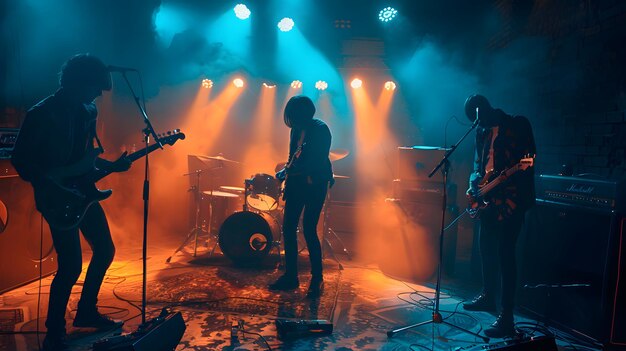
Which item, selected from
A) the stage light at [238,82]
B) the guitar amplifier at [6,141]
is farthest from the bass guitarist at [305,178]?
the stage light at [238,82]

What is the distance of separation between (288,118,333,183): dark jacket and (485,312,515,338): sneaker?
7.48ft

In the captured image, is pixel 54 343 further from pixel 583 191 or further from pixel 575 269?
pixel 583 191

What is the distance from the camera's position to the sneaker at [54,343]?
336 centimetres

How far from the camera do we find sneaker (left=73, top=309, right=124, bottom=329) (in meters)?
3.79

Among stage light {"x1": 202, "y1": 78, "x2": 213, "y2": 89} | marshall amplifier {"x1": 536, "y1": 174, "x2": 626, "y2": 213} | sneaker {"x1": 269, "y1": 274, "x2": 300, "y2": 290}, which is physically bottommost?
sneaker {"x1": 269, "y1": 274, "x2": 300, "y2": 290}

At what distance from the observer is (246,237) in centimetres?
621

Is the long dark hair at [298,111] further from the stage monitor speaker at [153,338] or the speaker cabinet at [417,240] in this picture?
the stage monitor speaker at [153,338]

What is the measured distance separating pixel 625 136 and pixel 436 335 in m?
2.60

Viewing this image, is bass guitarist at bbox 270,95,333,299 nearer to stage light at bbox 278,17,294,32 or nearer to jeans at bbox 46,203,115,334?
jeans at bbox 46,203,115,334

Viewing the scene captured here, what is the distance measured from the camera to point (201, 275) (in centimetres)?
566

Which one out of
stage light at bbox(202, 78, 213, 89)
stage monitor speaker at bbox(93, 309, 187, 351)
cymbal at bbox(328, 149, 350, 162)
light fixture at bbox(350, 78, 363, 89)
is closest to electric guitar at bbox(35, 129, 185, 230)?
stage monitor speaker at bbox(93, 309, 187, 351)

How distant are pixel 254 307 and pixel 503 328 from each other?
95.4 inches

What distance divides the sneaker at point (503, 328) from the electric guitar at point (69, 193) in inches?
142

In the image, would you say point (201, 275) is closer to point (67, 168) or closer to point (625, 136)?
point (67, 168)
